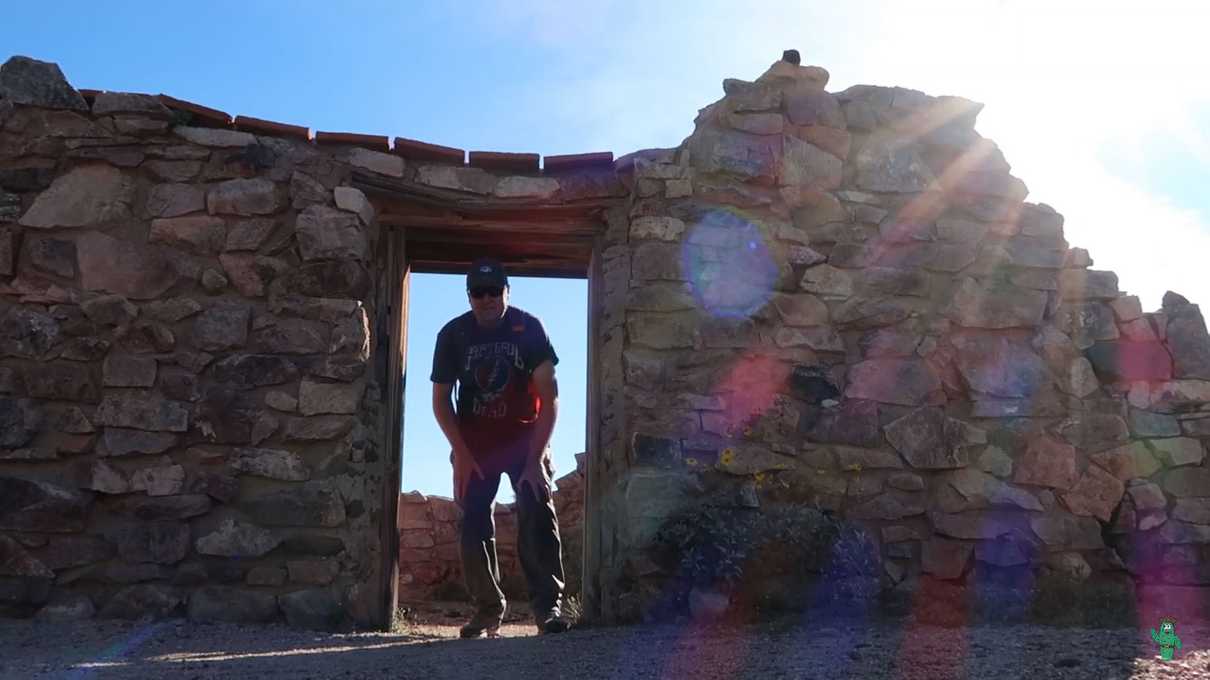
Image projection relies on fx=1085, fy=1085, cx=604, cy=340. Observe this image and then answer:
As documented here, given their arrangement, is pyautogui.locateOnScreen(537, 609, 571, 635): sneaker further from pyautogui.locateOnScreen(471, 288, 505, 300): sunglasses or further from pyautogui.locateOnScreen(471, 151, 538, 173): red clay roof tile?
pyautogui.locateOnScreen(471, 151, 538, 173): red clay roof tile

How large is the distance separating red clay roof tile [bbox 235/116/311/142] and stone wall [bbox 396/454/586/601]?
A: 4.10 meters

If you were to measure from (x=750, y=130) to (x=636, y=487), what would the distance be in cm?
179

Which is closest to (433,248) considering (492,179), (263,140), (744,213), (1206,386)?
(492,179)

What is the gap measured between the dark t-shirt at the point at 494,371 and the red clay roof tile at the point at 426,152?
0.85m

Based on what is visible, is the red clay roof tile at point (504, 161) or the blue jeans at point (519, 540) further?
the red clay roof tile at point (504, 161)

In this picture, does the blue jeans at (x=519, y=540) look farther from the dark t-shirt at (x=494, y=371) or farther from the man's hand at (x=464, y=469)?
the dark t-shirt at (x=494, y=371)

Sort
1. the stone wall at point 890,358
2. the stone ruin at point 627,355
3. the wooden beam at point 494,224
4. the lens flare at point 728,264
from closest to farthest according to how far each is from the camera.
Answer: the stone ruin at point 627,355, the stone wall at point 890,358, the lens flare at point 728,264, the wooden beam at point 494,224

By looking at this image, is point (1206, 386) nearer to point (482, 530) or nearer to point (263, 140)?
point (482, 530)

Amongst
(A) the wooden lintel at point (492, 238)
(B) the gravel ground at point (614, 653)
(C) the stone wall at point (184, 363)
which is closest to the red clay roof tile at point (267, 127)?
(C) the stone wall at point (184, 363)

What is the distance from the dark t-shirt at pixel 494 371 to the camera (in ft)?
15.7

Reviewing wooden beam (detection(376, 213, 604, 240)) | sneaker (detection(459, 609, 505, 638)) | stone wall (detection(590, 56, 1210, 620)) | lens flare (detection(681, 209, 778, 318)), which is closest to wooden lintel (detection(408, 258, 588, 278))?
wooden beam (detection(376, 213, 604, 240))

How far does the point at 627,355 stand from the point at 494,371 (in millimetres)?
613
